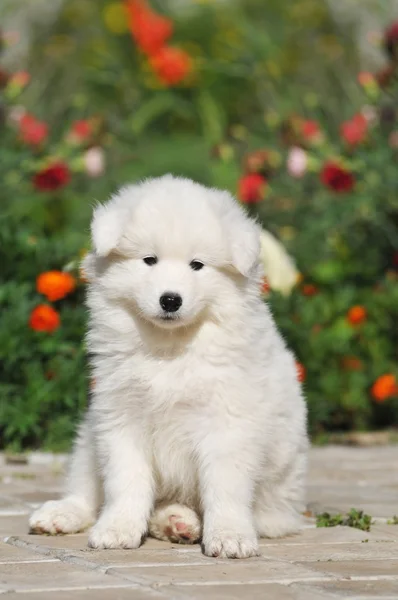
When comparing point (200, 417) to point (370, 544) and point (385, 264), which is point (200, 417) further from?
point (385, 264)

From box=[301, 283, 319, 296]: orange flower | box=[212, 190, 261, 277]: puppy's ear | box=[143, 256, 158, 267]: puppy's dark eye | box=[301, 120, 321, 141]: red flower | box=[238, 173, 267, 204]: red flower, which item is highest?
box=[301, 120, 321, 141]: red flower

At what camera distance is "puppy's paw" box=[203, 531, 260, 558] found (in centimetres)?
335

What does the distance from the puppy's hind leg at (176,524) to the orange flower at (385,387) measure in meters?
2.97

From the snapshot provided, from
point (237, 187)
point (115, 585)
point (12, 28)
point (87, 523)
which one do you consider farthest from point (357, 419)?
point (12, 28)

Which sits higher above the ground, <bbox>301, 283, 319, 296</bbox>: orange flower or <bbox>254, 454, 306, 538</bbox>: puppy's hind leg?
<bbox>301, 283, 319, 296</bbox>: orange flower

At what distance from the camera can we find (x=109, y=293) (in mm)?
3730

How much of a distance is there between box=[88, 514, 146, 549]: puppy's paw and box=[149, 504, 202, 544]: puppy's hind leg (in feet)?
0.45

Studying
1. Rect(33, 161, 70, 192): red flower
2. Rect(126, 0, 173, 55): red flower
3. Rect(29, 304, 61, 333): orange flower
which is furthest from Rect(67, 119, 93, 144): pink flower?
Rect(126, 0, 173, 55): red flower

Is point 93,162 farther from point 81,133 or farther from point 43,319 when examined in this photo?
point 43,319

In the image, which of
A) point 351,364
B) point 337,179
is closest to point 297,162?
point 337,179

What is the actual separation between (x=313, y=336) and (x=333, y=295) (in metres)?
0.49

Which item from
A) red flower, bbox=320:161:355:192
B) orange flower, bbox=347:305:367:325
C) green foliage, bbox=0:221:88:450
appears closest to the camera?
green foliage, bbox=0:221:88:450

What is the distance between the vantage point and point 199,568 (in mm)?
3225

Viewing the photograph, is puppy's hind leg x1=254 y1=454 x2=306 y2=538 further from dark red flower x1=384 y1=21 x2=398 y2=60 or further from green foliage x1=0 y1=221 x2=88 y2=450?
dark red flower x1=384 y1=21 x2=398 y2=60
